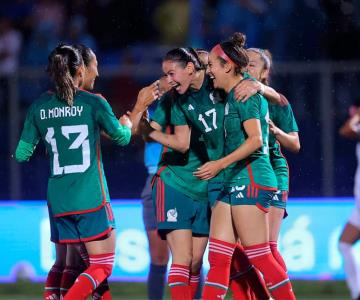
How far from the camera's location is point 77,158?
6.44m

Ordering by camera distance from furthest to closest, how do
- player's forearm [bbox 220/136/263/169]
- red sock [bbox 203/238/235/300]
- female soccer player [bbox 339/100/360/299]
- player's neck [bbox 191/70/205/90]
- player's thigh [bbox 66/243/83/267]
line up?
female soccer player [bbox 339/100/360/299] < player's thigh [bbox 66/243/83/267] < player's neck [bbox 191/70/205/90] < red sock [bbox 203/238/235/300] < player's forearm [bbox 220/136/263/169]

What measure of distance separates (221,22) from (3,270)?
3514 mm

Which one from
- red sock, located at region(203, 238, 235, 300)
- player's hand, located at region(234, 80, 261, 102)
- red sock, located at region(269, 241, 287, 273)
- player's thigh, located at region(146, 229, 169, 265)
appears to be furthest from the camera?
player's thigh, located at region(146, 229, 169, 265)

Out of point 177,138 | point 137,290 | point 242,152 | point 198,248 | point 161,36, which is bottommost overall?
point 137,290

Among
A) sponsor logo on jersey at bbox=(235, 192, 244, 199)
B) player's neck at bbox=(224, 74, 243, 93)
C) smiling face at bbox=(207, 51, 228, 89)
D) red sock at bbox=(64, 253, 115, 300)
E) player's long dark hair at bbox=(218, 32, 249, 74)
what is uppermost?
player's long dark hair at bbox=(218, 32, 249, 74)

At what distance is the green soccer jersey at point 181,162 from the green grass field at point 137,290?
8.16ft

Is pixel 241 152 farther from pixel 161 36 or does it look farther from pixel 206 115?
pixel 161 36

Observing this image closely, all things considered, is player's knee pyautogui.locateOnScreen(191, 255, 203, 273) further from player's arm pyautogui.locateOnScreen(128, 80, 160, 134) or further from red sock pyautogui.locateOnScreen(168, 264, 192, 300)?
player's arm pyautogui.locateOnScreen(128, 80, 160, 134)

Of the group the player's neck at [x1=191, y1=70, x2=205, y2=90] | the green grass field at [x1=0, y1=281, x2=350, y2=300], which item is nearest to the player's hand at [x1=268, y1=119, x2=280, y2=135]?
the player's neck at [x1=191, y1=70, x2=205, y2=90]

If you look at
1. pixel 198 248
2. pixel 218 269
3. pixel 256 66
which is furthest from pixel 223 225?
pixel 256 66

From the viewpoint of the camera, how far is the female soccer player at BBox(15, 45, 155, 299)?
6422 mm

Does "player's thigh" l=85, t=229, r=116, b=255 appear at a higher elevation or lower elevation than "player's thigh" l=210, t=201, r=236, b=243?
lower

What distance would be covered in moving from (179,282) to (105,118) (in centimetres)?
120

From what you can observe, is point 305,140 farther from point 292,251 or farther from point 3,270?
point 3,270
